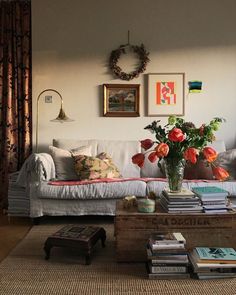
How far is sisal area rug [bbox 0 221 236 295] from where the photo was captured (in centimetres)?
204

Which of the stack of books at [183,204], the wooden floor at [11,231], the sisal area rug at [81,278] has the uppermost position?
the stack of books at [183,204]

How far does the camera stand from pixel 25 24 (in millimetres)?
4480

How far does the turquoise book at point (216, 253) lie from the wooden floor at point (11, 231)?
1.49 m

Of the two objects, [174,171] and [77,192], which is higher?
[174,171]

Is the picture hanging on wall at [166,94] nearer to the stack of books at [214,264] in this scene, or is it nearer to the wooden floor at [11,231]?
the wooden floor at [11,231]

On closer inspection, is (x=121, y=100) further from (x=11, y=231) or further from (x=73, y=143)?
(x=11, y=231)

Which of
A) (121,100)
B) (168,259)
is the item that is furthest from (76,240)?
(121,100)

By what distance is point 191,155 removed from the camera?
7.23 ft

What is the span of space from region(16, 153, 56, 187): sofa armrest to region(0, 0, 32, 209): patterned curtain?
86 centimetres

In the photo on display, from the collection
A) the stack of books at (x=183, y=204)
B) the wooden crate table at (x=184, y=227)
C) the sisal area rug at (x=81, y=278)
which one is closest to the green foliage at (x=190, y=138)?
the stack of books at (x=183, y=204)

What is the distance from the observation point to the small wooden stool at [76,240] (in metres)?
2.44

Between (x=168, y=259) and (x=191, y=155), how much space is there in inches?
26.9

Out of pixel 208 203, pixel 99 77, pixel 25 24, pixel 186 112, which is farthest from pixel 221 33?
pixel 208 203

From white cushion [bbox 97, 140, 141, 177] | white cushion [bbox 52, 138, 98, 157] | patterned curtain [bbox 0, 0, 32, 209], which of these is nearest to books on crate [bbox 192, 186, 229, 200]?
white cushion [bbox 97, 140, 141, 177]
